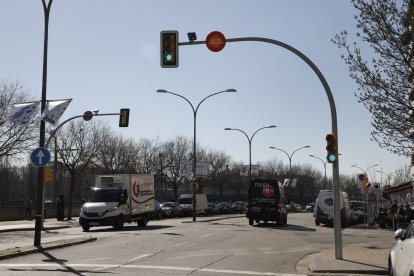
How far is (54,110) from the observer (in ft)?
59.6

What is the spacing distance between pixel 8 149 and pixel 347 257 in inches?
1141

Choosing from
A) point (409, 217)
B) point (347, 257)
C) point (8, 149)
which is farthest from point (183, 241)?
point (8, 149)

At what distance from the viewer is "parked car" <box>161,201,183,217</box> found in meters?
49.9

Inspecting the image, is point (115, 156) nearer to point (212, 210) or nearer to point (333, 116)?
point (212, 210)

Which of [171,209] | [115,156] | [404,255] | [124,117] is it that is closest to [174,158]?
[115,156]

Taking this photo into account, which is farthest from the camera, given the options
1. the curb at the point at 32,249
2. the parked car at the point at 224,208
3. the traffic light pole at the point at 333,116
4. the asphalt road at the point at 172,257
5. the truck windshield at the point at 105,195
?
the parked car at the point at 224,208

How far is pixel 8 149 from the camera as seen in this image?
122ft

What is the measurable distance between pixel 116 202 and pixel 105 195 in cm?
97

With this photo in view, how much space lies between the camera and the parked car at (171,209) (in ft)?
164

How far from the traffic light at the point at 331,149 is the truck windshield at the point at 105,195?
17405 mm

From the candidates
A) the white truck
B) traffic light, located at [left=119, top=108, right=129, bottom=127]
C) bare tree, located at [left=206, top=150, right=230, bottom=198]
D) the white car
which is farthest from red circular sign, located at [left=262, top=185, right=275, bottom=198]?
bare tree, located at [left=206, top=150, right=230, bottom=198]

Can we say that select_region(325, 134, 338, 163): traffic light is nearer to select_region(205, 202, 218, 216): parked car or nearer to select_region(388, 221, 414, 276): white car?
select_region(388, 221, 414, 276): white car

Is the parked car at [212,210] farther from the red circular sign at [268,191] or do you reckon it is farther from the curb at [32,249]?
the curb at [32,249]

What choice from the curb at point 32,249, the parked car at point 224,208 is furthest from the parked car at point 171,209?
the curb at point 32,249
